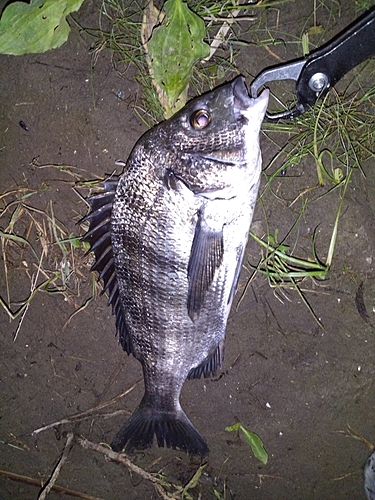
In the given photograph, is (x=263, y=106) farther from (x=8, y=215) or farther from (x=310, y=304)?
(x=8, y=215)

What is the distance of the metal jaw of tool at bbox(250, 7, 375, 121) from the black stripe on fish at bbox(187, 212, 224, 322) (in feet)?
2.28

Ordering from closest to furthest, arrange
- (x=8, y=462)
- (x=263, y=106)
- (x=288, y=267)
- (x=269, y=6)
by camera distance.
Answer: (x=263, y=106) < (x=269, y=6) < (x=288, y=267) < (x=8, y=462)

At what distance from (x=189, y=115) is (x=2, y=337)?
5.91 feet

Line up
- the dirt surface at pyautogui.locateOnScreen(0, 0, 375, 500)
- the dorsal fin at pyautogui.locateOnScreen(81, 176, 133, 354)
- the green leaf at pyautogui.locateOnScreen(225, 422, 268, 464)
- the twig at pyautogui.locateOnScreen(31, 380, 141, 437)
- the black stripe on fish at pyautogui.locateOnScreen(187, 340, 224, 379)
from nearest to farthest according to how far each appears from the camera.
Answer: the dorsal fin at pyautogui.locateOnScreen(81, 176, 133, 354) < the black stripe on fish at pyautogui.locateOnScreen(187, 340, 224, 379) < the dirt surface at pyautogui.locateOnScreen(0, 0, 375, 500) < the green leaf at pyautogui.locateOnScreen(225, 422, 268, 464) < the twig at pyautogui.locateOnScreen(31, 380, 141, 437)

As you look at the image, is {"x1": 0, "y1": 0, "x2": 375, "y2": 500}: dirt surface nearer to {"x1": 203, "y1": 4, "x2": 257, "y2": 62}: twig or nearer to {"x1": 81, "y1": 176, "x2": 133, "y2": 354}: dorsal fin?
{"x1": 203, "y1": 4, "x2": 257, "y2": 62}: twig

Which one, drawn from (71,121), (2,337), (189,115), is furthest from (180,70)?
(2,337)

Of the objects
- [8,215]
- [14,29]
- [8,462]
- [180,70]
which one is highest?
[14,29]

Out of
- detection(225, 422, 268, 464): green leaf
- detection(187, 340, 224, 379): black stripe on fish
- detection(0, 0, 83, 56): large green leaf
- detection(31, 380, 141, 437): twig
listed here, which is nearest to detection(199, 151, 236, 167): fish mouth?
detection(187, 340, 224, 379): black stripe on fish

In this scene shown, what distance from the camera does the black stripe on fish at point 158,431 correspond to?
211cm

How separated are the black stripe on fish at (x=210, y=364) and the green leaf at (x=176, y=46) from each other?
1251 millimetres

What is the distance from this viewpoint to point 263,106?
1645 mm

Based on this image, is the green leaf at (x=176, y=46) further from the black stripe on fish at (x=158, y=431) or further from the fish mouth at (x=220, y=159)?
the black stripe on fish at (x=158, y=431)

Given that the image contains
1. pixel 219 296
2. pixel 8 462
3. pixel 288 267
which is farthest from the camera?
pixel 8 462

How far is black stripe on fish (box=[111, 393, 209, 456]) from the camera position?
6.91 ft
